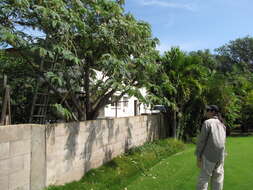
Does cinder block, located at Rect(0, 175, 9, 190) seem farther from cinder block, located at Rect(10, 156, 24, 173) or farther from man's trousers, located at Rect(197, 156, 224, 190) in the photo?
man's trousers, located at Rect(197, 156, 224, 190)

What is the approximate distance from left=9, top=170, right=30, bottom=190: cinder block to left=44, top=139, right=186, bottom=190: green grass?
632 millimetres

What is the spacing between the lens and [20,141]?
4629 mm

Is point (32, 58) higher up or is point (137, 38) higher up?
point (137, 38)

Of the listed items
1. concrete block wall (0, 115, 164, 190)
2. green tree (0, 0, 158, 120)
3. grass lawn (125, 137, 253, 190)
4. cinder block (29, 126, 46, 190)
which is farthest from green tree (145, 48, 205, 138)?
cinder block (29, 126, 46, 190)

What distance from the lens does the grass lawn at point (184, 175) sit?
6.30 meters

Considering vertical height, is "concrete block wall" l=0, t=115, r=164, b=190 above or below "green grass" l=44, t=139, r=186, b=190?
above

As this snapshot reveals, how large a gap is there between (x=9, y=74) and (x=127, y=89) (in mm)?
3005

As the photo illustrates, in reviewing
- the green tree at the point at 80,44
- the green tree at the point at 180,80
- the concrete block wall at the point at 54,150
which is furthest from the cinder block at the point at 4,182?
the green tree at the point at 180,80

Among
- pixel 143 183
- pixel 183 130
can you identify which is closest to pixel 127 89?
pixel 143 183

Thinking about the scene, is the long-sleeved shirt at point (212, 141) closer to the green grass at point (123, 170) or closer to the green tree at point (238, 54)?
the green grass at point (123, 170)

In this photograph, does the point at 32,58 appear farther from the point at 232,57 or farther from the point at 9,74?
the point at 232,57

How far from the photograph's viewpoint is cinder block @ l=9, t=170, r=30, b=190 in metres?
4.43

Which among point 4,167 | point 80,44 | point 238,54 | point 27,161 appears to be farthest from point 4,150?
point 238,54

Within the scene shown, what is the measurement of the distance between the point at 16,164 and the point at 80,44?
3615 mm
